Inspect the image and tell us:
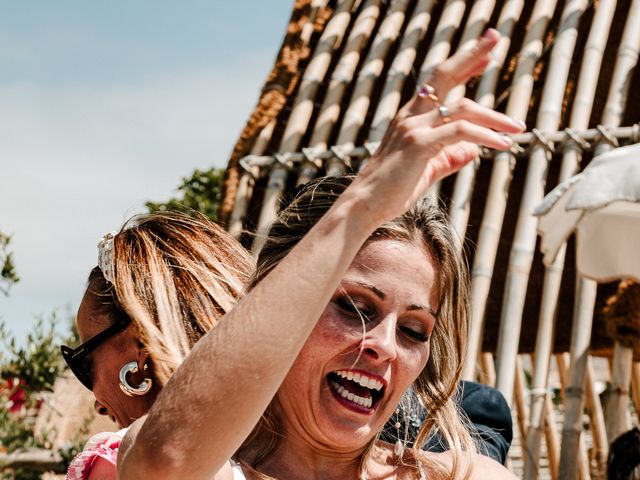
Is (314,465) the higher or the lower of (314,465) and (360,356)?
the lower

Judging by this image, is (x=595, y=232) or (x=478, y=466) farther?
(x=595, y=232)

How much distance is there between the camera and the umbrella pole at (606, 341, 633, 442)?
14.3 feet

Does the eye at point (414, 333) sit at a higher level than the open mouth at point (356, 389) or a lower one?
higher

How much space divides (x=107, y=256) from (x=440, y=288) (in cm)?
58

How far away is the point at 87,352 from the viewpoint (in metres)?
1.72

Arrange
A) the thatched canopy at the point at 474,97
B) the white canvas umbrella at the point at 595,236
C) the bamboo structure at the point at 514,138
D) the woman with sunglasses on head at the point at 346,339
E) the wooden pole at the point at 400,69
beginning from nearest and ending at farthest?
the woman with sunglasses on head at the point at 346,339
the white canvas umbrella at the point at 595,236
the bamboo structure at the point at 514,138
the thatched canopy at the point at 474,97
the wooden pole at the point at 400,69

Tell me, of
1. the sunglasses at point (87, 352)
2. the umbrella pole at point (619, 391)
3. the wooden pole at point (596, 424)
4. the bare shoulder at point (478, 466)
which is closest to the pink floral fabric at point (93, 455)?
the sunglasses at point (87, 352)

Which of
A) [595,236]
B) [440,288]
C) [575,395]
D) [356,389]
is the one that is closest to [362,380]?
[356,389]

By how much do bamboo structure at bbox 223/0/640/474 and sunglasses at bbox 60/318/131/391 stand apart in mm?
2493

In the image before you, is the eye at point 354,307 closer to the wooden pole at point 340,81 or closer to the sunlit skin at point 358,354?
the sunlit skin at point 358,354

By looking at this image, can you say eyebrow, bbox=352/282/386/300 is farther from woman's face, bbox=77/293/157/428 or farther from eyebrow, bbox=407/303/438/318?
woman's face, bbox=77/293/157/428

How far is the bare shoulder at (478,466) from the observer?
1612mm

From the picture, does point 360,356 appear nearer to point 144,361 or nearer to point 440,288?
point 440,288

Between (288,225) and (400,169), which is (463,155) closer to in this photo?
(400,169)
